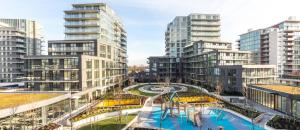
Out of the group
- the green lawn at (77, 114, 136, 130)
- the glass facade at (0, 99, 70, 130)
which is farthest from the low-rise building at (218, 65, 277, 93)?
the glass facade at (0, 99, 70, 130)

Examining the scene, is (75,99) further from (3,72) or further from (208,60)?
(3,72)

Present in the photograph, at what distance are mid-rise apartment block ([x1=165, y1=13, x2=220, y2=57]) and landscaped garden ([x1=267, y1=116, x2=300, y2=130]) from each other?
8337 cm

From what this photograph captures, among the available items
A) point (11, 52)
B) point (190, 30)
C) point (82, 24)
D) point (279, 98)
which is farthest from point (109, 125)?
point (190, 30)

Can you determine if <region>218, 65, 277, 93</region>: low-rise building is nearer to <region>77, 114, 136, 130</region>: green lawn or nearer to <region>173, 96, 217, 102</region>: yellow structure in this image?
<region>173, 96, 217, 102</region>: yellow structure

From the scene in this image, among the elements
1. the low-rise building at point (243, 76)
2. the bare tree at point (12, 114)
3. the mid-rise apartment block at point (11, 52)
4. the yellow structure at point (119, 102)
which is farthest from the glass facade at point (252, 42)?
the mid-rise apartment block at point (11, 52)

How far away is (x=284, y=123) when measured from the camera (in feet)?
97.5

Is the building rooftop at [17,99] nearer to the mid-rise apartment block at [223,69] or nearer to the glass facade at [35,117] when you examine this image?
the glass facade at [35,117]

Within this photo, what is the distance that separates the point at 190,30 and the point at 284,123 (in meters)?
90.9

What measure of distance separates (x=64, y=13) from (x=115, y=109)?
180 ft

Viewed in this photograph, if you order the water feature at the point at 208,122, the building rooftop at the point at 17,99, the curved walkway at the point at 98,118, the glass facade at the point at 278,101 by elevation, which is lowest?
the water feature at the point at 208,122

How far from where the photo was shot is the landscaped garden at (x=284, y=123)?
93.0 feet

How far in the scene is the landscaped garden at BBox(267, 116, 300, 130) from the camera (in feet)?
93.0

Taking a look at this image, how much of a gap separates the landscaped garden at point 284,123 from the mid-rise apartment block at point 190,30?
274 feet

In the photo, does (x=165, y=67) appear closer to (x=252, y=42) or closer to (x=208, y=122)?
(x=252, y=42)
